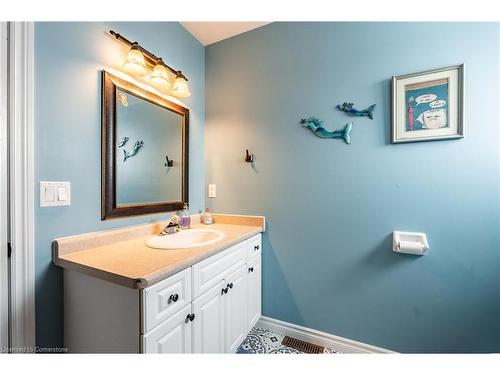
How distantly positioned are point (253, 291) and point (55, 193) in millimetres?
1303

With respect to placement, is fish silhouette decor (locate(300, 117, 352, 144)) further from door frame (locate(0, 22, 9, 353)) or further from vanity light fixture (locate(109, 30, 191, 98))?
door frame (locate(0, 22, 9, 353))

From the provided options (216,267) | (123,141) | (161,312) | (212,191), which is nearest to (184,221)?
(212,191)

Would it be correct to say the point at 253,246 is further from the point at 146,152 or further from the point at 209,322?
the point at 146,152

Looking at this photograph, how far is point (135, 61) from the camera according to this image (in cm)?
112

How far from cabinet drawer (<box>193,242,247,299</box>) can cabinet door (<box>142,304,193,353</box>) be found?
102 millimetres

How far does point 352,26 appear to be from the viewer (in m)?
1.32

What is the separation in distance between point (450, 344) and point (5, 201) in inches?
91.0

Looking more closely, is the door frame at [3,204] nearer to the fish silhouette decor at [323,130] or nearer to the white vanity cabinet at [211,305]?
the white vanity cabinet at [211,305]

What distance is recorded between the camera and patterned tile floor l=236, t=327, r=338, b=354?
136 centimetres

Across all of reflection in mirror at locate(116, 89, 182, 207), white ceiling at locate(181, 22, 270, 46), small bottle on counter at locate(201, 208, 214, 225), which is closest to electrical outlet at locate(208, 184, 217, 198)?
small bottle on counter at locate(201, 208, 214, 225)

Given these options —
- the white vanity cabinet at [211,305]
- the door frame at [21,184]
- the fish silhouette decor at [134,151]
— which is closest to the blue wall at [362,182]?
the white vanity cabinet at [211,305]

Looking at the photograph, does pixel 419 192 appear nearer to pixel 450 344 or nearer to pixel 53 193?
pixel 450 344
